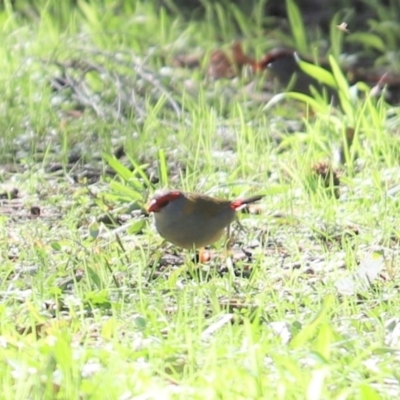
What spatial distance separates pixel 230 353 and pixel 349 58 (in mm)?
4496

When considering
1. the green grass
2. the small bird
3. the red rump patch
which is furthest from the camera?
the red rump patch

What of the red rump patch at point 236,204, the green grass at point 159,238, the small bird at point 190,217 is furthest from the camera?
the red rump patch at point 236,204

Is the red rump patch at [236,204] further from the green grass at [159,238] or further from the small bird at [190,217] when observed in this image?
the green grass at [159,238]

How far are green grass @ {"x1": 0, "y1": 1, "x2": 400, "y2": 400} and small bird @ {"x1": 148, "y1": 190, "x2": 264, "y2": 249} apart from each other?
133mm

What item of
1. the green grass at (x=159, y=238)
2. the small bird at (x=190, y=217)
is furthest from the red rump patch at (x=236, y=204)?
the green grass at (x=159, y=238)

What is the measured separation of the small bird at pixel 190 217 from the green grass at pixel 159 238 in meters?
0.13

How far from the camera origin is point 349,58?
295 inches

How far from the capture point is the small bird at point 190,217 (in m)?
4.43

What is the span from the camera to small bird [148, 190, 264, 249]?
4426 mm

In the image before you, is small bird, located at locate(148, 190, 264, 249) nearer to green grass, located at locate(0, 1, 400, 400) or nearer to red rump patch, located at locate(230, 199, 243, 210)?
red rump patch, located at locate(230, 199, 243, 210)

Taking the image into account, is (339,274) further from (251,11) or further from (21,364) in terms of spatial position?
(251,11)

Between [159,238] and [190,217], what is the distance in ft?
1.01

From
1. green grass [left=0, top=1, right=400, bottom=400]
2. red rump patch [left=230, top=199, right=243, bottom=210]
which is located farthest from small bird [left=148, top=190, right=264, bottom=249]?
green grass [left=0, top=1, right=400, bottom=400]

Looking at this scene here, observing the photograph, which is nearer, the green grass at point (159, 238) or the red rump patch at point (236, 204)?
the green grass at point (159, 238)
